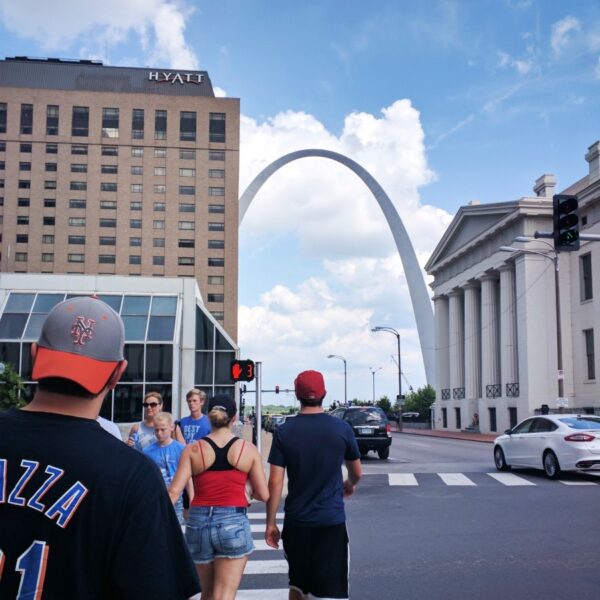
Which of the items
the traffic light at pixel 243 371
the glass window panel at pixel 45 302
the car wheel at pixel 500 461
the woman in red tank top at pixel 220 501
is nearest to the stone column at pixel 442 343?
the glass window panel at pixel 45 302

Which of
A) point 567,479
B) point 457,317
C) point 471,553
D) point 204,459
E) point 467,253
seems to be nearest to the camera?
point 204,459

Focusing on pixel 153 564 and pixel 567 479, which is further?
pixel 567 479

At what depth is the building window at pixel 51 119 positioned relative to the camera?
9300cm

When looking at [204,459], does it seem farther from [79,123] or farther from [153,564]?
[79,123]

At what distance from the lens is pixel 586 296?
50.5 meters

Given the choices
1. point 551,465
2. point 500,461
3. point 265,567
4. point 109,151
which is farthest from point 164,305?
point 109,151

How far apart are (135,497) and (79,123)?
98.0 metres

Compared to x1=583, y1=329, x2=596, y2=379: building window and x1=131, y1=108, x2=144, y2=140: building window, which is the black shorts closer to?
x1=583, y1=329, x2=596, y2=379: building window

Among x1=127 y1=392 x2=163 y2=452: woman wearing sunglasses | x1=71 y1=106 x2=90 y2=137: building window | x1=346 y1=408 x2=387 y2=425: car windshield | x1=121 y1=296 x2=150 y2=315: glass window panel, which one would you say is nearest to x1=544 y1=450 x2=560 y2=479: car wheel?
x1=346 y1=408 x2=387 y2=425: car windshield

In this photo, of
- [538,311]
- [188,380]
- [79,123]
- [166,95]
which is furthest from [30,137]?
[188,380]

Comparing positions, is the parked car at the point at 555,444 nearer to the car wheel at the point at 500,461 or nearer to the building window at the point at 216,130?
the car wheel at the point at 500,461

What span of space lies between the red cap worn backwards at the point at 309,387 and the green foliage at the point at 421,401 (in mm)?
76733

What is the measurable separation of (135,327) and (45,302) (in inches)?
146

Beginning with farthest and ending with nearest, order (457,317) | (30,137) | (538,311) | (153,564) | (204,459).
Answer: (30,137) < (457,317) < (538,311) < (204,459) < (153,564)
